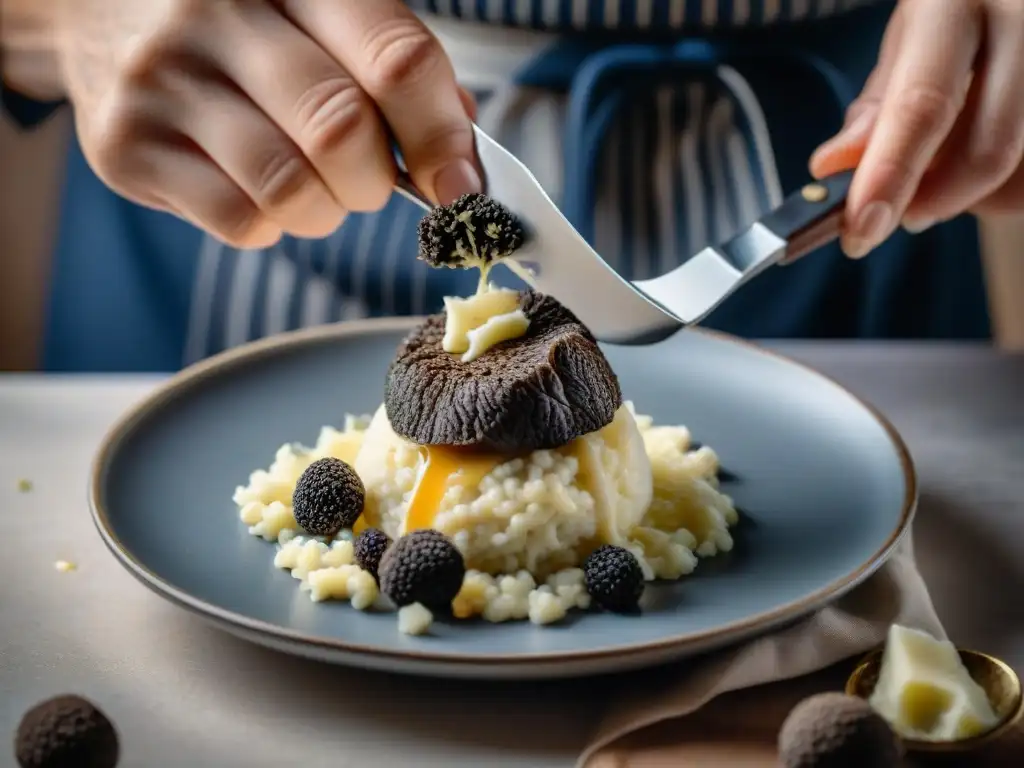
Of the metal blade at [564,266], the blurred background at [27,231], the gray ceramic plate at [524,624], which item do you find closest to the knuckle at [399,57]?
the metal blade at [564,266]

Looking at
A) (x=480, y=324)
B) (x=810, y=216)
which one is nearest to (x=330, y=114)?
(x=480, y=324)

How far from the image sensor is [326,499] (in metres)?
1.66

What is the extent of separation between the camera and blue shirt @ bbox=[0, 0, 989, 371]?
2555mm

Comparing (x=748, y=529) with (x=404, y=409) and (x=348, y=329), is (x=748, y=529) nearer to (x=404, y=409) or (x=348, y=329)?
(x=404, y=409)

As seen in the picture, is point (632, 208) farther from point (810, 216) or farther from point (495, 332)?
point (495, 332)

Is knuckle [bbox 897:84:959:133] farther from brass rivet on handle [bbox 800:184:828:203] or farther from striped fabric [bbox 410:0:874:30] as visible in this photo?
striped fabric [bbox 410:0:874:30]

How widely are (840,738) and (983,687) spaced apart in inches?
10.3

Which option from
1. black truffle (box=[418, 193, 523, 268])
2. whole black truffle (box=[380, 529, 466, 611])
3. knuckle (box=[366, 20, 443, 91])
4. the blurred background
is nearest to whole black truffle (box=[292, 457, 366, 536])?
whole black truffle (box=[380, 529, 466, 611])

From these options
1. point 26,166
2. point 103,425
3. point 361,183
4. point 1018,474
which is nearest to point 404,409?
point 361,183

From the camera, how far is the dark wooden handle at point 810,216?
72.6 inches

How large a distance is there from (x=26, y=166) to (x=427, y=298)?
1.73m

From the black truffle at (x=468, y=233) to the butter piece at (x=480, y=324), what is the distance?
9cm

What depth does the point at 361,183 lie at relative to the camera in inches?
70.9

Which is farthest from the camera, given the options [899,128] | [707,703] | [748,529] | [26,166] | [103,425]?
[26,166]
